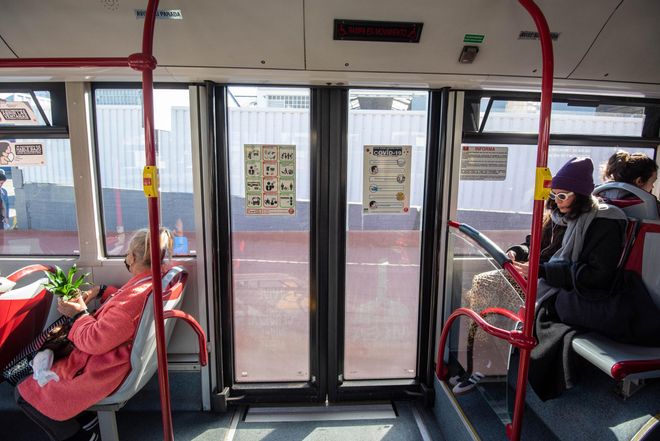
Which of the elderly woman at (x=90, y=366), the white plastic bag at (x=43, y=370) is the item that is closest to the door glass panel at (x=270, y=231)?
the elderly woman at (x=90, y=366)

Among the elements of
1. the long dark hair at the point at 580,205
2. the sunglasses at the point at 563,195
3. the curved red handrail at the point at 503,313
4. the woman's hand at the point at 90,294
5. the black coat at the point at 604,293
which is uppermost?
the sunglasses at the point at 563,195

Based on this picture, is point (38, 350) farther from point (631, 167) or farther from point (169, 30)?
point (631, 167)

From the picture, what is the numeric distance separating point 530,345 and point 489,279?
0.86 m

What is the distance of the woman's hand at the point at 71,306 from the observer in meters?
2.10

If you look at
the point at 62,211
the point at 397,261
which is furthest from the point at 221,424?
the point at 62,211

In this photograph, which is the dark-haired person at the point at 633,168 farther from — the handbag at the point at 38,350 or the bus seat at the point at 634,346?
the handbag at the point at 38,350

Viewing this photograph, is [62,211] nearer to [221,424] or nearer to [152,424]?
[152,424]

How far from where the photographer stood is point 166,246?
2.19 meters

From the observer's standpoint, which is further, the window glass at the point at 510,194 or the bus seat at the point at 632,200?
the window glass at the point at 510,194

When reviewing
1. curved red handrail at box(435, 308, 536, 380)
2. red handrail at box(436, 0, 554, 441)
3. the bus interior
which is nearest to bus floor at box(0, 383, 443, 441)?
the bus interior

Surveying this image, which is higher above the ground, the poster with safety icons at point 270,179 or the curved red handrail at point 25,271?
the poster with safety icons at point 270,179

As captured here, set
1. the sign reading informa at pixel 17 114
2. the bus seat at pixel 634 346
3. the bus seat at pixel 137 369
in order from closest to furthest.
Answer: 1. the bus seat at pixel 634 346
2. the bus seat at pixel 137 369
3. the sign reading informa at pixel 17 114

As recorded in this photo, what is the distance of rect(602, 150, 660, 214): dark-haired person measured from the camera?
2.17 meters

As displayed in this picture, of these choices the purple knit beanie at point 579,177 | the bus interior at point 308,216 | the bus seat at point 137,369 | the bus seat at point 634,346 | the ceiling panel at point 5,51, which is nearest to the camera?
the bus seat at point 634,346
